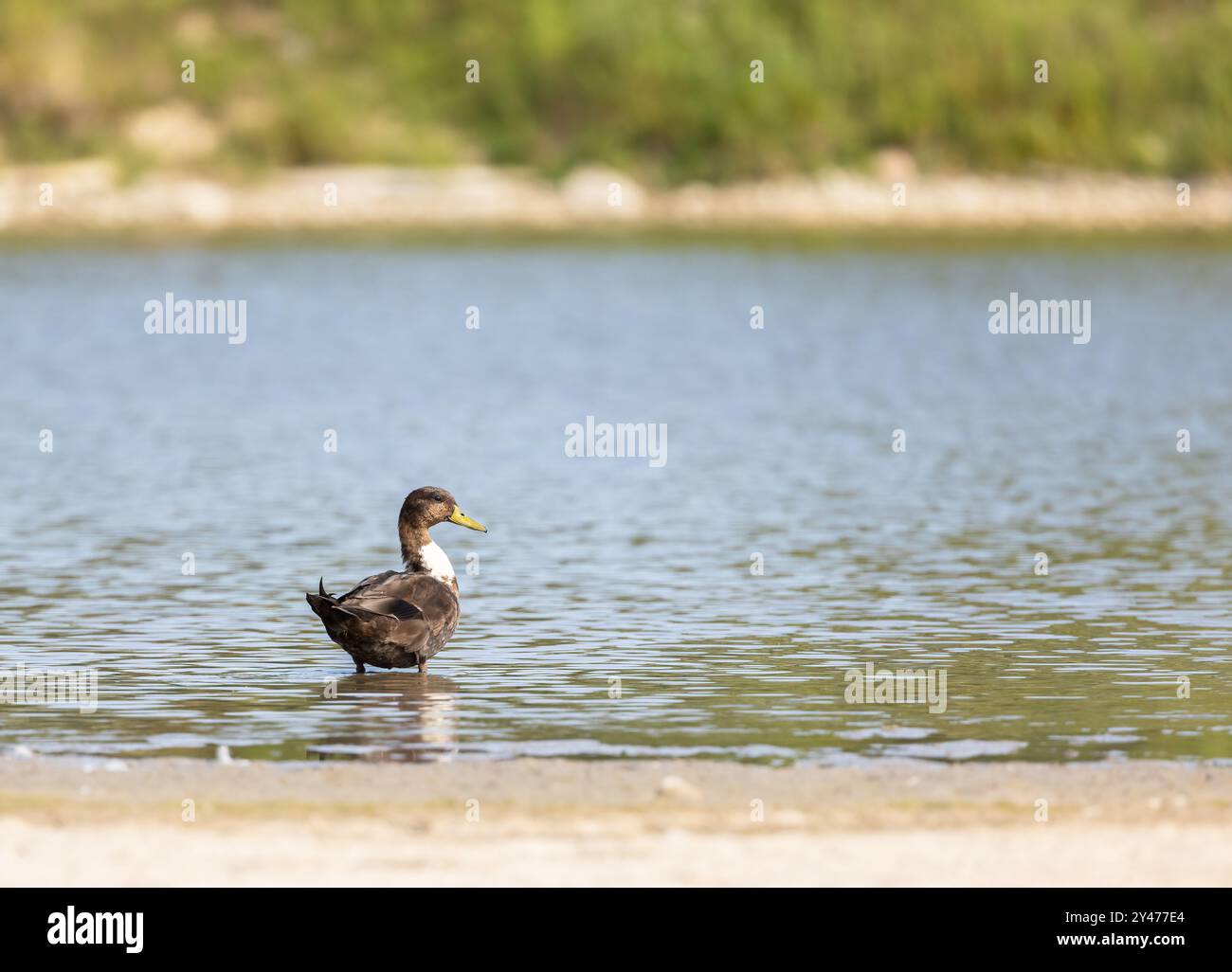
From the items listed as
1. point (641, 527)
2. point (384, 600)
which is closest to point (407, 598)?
point (384, 600)

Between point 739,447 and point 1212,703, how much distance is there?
13.2m

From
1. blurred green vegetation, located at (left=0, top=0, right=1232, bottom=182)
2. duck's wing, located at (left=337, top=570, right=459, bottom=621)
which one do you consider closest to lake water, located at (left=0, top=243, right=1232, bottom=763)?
duck's wing, located at (left=337, top=570, right=459, bottom=621)

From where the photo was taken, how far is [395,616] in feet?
44.1

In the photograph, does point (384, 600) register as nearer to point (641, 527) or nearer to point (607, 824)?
point (607, 824)

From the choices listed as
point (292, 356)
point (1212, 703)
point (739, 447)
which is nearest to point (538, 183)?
point (292, 356)

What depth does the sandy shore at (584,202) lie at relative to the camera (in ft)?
214

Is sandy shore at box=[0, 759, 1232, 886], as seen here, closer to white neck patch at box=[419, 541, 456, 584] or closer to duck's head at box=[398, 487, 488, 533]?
white neck patch at box=[419, 541, 456, 584]

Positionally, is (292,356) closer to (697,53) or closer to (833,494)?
(833,494)

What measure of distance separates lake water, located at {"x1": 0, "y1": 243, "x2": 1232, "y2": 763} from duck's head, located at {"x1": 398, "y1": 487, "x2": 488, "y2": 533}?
83cm

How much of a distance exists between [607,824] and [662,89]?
6331 cm

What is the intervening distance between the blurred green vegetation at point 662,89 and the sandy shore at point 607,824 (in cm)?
5821

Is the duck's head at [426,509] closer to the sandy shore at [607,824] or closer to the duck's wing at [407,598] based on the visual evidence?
the duck's wing at [407,598]

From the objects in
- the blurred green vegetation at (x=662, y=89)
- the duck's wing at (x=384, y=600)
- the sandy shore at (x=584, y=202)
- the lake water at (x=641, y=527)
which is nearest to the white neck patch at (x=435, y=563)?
the duck's wing at (x=384, y=600)
